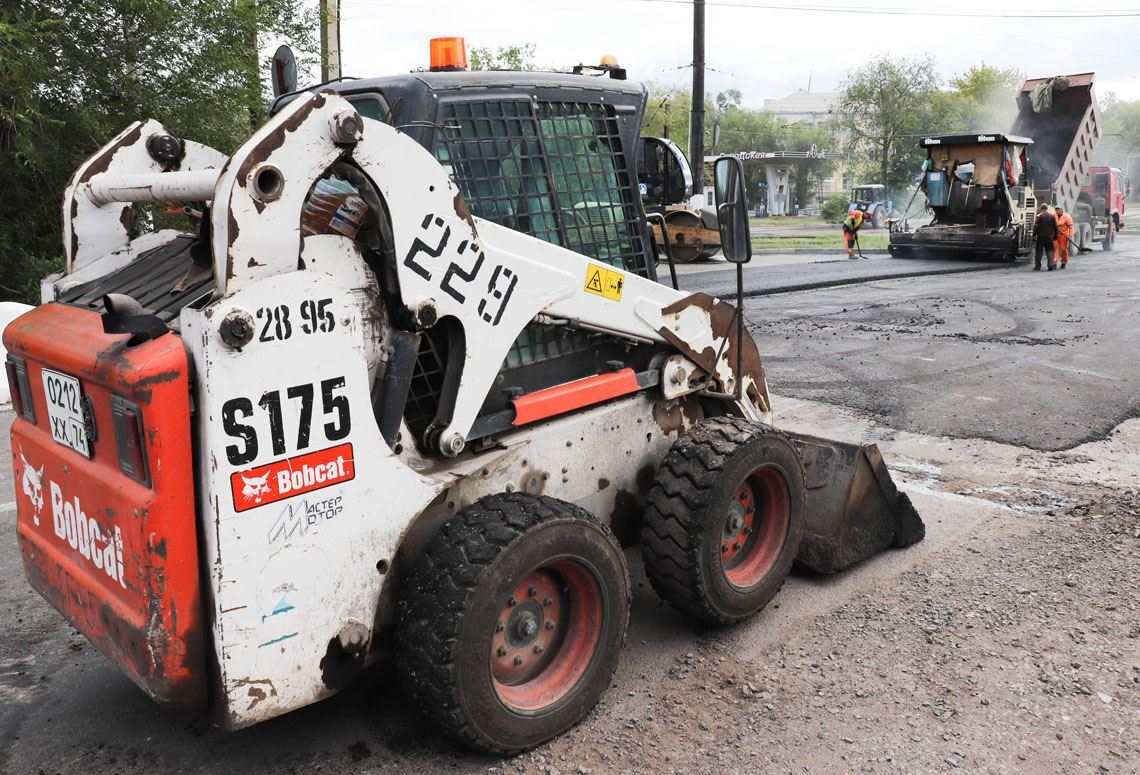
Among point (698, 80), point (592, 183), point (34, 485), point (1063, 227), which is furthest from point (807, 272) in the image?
point (34, 485)

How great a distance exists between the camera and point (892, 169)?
192ft

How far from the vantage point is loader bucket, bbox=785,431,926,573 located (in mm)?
4621

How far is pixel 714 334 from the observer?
14.4 ft

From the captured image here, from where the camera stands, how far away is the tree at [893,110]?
5794cm

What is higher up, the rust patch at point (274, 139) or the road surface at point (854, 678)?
the rust patch at point (274, 139)

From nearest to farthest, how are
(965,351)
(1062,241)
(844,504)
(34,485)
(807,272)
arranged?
(34,485) → (844,504) → (965,351) → (807,272) → (1062,241)

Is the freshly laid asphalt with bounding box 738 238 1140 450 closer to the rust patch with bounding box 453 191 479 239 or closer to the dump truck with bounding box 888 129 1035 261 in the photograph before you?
the dump truck with bounding box 888 129 1035 261

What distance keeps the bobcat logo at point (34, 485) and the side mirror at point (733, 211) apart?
2626 millimetres

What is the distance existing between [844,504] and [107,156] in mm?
3426

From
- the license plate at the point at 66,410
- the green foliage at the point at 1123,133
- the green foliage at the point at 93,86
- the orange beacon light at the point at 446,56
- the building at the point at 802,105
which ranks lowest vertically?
the license plate at the point at 66,410

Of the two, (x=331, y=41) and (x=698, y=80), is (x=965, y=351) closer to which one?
(x=331, y=41)

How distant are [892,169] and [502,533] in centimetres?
6026

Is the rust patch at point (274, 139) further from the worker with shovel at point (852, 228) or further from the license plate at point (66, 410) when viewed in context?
the worker with shovel at point (852, 228)

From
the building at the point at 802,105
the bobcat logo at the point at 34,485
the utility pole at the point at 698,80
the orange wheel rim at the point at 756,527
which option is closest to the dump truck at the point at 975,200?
the utility pole at the point at 698,80
